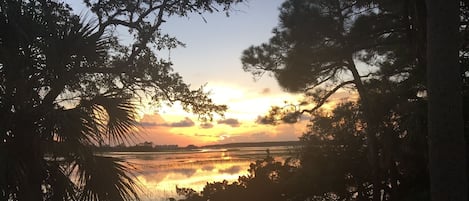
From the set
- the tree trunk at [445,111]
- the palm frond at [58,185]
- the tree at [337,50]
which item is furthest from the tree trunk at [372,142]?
the palm frond at [58,185]

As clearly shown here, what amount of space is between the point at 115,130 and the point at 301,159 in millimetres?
9538

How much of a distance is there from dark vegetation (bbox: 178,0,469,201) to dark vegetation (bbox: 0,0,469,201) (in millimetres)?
40

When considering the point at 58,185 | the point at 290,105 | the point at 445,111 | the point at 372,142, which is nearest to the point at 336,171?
the point at 372,142

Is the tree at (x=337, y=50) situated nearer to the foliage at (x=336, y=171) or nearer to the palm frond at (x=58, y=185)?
the foliage at (x=336, y=171)

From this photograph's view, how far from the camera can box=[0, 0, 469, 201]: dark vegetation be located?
7016 millimetres

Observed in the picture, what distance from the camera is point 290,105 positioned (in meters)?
18.0

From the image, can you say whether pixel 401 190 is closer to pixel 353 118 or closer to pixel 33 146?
pixel 353 118

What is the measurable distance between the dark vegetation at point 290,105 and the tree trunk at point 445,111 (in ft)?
0.04

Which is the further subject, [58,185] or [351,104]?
[351,104]

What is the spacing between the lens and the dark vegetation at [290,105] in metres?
7.02

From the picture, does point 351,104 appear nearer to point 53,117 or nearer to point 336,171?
point 336,171

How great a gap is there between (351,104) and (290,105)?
2.20 meters

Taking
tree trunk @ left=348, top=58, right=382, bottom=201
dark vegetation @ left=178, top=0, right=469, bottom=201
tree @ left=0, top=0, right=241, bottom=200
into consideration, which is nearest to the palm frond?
tree @ left=0, top=0, right=241, bottom=200

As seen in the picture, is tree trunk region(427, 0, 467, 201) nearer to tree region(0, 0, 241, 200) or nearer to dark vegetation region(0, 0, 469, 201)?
dark vegetation region(0, 0, 469, 201)
